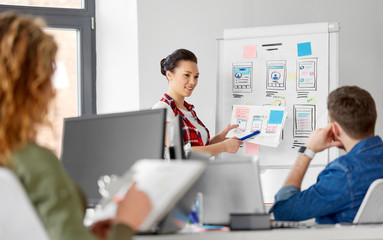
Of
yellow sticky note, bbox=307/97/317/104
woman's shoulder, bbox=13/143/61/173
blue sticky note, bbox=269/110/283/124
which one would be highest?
yellow sticky note, bbox=307/97/317/104

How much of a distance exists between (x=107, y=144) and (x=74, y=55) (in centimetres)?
280

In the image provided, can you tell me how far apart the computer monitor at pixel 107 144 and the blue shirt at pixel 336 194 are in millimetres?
562

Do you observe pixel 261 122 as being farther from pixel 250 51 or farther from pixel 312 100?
pixel 250 51

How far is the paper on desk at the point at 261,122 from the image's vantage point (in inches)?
157

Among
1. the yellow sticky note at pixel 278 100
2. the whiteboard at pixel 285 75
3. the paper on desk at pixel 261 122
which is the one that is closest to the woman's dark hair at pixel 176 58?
the whiteboard at pixel 285 75

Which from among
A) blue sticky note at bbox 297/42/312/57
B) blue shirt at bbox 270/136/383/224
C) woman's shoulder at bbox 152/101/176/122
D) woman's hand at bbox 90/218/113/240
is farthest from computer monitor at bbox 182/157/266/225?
blue sticky note at bbox 297/42/312/57

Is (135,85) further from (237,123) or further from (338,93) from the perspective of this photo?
(338,93)

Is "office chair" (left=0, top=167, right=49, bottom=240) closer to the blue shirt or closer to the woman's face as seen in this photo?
the blue shirt

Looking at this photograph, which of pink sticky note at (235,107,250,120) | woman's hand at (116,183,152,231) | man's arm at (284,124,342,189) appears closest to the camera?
woman's hand at (116,183,152,231)

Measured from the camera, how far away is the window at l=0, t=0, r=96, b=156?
15.1 feet

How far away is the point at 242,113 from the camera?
409cm

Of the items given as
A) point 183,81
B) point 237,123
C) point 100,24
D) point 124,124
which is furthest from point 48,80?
point 100,24

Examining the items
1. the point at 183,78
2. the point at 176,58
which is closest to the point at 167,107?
the point at 183,78

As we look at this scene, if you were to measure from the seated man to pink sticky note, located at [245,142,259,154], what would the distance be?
1.76m
